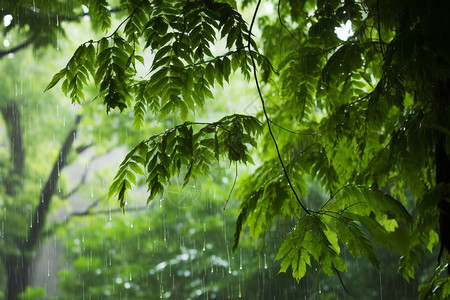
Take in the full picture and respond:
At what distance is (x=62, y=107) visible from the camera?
9.01 m

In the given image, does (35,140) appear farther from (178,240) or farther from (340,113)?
(340,113)

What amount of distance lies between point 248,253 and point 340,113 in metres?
6.19

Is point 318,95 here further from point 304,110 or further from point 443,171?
point 443,171

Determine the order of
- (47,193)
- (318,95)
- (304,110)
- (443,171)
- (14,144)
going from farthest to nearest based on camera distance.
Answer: (14,144) → (47,193) → (304,110) → (318,95) → (443,171)

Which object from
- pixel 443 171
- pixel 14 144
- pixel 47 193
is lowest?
pixel 443 171

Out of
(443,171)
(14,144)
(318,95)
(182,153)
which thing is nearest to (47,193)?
(14,144)

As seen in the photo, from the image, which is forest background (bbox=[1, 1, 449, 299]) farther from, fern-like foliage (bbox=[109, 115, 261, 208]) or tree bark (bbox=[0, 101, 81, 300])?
tree bark (bbox=[0, 101, 81, 300])

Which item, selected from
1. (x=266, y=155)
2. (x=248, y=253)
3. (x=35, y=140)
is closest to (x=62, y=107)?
(x=35, y=140)

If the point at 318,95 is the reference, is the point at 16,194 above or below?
above

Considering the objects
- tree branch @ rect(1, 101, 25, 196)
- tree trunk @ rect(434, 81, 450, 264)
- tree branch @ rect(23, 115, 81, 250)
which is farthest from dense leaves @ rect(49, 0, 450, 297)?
tree branch @ rect(1, 101, 25, 196)

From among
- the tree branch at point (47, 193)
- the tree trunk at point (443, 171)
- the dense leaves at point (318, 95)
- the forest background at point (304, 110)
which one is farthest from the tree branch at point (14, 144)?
the tree trunk at point (443, 171)

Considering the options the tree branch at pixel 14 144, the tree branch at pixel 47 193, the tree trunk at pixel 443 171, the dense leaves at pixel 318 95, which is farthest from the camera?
the tree branch at pixel 14 144

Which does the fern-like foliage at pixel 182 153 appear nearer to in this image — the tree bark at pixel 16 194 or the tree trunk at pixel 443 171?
the tree trunk at pixel 443 171

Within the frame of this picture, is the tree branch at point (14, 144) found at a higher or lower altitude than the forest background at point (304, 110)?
higher
